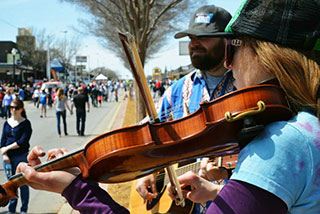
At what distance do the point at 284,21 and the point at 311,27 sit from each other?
0.29ft

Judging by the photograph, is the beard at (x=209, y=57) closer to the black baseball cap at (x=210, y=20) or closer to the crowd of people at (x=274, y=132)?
the black baseball cap at (x=210, y=20)

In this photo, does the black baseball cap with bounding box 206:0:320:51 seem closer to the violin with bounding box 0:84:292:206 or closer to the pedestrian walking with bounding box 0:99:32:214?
the violin with bounding box 0:84:292:206

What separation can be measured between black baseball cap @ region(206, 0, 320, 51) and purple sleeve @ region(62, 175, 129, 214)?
30.7 inches

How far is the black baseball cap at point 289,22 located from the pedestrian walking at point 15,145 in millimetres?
5029

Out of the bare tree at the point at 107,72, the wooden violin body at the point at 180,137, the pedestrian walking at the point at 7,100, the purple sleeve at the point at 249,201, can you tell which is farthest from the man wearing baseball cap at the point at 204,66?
the bare tree at the point at 107,72

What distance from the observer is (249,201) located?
956mm

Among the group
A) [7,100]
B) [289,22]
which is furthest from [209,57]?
[7,100]

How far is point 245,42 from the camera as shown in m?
1.17

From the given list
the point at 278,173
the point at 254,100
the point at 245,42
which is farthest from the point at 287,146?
the point at 245,42

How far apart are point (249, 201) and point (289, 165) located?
0.15 metres

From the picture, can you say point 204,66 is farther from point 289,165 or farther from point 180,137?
point 289,165

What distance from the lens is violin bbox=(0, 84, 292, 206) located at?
110 centimetres

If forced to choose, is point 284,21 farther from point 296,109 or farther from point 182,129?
point 182,129

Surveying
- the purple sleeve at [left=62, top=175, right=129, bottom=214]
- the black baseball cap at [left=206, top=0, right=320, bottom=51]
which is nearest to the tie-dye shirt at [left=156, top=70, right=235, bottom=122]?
the purple sleeve at [left=62, top=175, right=129, bottom=214]
